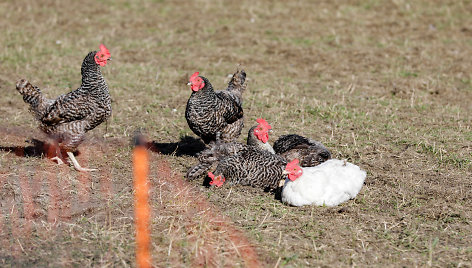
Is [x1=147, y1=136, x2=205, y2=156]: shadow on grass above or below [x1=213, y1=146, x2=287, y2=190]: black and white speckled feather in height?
below

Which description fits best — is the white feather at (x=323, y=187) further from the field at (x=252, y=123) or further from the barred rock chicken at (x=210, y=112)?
the barred rock chicken at (x=210, y=112)

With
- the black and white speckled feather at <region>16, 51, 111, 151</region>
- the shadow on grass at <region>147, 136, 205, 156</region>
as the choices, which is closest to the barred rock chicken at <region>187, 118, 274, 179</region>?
the shadow on grass at <region>147, 136, 205, 156</region>

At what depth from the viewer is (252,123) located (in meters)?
8.38

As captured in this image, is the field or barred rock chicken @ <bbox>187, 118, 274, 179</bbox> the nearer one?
the field

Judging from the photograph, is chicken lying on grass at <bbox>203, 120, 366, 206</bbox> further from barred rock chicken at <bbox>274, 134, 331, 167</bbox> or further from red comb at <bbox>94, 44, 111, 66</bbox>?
red comb at <bbox>94, 44, 111, 66</bbox>

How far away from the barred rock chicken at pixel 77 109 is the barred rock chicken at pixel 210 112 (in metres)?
1.11

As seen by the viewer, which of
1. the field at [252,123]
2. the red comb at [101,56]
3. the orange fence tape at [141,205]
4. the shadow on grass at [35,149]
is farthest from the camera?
the shadow on grass at [35,149]

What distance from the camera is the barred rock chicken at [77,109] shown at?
→ 649 cm

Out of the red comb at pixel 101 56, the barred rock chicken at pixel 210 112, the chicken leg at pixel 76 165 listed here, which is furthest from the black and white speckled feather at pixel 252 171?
the red comb at pixel 101 56

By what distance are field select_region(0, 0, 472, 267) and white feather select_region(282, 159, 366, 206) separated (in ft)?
0.36

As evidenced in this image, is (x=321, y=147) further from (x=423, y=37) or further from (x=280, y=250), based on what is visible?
(x=423, y=37)

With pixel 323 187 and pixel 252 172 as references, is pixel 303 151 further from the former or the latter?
pixel 323 187

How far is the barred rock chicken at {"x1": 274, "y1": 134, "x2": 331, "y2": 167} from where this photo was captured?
657 centimetres

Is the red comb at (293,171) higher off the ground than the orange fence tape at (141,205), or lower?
higher
